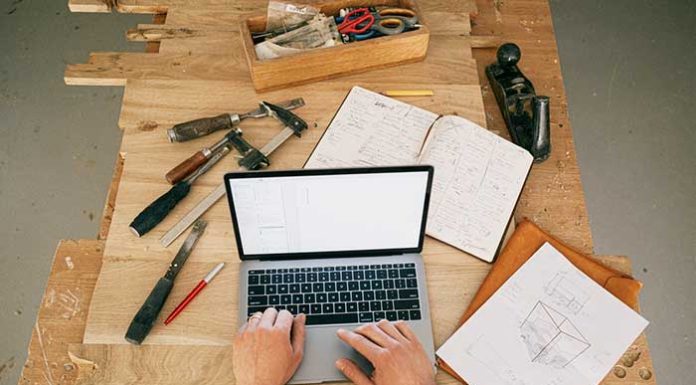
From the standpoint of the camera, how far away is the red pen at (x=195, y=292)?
1.00 metres

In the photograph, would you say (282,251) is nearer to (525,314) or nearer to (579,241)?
(525,314)

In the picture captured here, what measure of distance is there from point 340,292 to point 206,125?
0.44 meters

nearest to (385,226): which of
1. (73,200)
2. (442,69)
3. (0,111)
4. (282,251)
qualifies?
(282,251)

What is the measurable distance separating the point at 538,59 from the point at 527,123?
9.7 inches

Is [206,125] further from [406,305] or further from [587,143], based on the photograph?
[587,143]

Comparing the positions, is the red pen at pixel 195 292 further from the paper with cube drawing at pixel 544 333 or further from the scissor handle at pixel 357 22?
the scissor handle at pixel 357 22

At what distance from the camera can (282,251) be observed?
1044mm

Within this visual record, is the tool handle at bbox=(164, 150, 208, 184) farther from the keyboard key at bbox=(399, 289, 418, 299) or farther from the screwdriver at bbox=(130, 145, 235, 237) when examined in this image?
the keyboard key at bbox=(399, 289, 418, 299)

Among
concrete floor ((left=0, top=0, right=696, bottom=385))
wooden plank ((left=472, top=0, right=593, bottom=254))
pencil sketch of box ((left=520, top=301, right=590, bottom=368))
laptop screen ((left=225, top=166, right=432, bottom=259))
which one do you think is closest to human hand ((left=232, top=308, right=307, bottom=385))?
laptop screen ((left=225, top=166, right=432, bottom=259))

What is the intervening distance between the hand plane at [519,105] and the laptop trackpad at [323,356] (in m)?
0.54

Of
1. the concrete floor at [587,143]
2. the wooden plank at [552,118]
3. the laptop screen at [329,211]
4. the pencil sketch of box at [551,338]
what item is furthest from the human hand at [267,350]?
the concrete floor at [587,143]

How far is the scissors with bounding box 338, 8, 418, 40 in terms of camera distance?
4.13ft

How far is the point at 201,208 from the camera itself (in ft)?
3.63

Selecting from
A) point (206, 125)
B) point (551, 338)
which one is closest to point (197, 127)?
point (206, 125)
